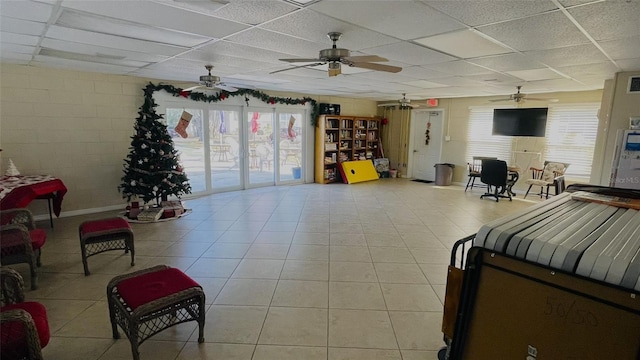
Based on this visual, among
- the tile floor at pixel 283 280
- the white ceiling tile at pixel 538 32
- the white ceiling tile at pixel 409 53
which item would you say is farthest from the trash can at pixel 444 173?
the white ceiling tile at pixel 538 32

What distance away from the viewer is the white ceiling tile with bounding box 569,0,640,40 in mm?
2191

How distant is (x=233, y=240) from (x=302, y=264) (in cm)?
123

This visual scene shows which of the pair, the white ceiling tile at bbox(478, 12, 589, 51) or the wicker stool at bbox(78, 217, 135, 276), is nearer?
the white ceiling tile at bbox(478, 12, 589, 51)

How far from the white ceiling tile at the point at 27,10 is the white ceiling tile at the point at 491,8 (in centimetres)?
289

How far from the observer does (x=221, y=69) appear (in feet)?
16.1

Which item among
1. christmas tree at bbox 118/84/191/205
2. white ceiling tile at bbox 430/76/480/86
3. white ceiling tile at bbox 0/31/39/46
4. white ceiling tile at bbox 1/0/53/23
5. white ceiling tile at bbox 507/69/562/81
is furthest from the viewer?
white ceiling tile at bbox 430/76/480/86

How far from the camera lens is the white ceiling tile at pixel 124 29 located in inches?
103

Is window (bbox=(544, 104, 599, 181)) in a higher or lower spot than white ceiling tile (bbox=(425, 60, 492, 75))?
lower

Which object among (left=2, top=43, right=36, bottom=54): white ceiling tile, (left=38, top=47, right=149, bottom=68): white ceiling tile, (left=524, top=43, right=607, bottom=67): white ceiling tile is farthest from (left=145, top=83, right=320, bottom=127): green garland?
(left=524, top=43, right=607, bottom=67): white ceiling tile

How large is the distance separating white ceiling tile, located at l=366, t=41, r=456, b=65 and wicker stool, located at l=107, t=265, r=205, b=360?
9.77ft

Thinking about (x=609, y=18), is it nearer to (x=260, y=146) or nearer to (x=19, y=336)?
(x=19, y=336)

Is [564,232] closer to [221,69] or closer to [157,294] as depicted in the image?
[157,294]

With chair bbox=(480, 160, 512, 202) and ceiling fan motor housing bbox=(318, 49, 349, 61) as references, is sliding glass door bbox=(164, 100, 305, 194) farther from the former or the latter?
chair bbox=(480, 160, 512, 202)

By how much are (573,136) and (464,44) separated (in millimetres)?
5539
